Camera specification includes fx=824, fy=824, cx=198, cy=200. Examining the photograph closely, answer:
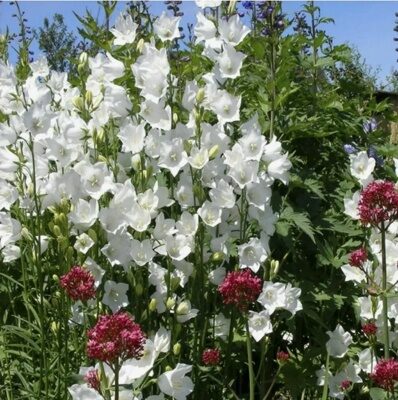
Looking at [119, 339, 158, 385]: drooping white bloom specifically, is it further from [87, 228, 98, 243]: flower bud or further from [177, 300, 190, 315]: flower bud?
[87, 228, 98, 243]: flower bud

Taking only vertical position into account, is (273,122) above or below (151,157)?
above

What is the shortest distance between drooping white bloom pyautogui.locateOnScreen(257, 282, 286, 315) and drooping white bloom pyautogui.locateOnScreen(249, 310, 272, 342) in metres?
0.03

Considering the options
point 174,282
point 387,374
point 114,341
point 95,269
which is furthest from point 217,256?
point 114,341

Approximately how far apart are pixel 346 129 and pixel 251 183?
894 mm

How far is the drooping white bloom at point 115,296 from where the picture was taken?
3.02 meters

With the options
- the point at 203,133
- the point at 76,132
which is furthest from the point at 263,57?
the point at 76,132

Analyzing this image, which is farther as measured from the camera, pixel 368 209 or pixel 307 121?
pixel 307 121

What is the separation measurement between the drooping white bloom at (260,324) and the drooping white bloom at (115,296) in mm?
466

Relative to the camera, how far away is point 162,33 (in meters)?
3.29

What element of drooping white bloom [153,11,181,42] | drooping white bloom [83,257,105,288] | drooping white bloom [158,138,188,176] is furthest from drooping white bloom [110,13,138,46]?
drooping white bloom [83,257,105,288]

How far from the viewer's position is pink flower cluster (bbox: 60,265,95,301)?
2.40 m

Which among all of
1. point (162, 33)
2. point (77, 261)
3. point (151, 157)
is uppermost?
point (162, 33)

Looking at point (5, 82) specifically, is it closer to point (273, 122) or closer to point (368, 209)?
point (273, 122)

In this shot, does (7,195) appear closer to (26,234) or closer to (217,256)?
(26,234)
